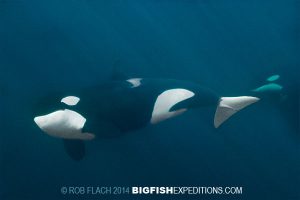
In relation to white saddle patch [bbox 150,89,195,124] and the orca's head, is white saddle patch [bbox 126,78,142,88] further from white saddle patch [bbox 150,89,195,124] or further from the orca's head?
the orca's head

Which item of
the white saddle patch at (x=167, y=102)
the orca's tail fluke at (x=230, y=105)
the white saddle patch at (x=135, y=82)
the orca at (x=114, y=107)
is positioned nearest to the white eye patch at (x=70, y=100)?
the orca at (x=114, y=107)

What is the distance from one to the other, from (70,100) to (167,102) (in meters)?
1.81

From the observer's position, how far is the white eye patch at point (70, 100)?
19.6 feet

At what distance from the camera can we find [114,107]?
6148 mm

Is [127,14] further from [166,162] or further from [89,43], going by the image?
[166,162]

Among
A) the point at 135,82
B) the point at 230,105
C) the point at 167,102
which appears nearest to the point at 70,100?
the point at 135,82

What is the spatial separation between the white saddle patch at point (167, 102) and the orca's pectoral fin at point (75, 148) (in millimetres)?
1539

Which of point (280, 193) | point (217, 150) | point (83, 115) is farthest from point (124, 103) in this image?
point (280, 193)

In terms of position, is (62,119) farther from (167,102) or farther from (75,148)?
(167,102)

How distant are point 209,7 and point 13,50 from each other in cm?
592

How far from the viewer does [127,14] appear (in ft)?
35.7

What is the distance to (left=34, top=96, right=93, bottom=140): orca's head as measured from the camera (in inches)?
231

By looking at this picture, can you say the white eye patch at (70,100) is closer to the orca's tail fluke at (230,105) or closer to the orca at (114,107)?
the orca at (114,107)

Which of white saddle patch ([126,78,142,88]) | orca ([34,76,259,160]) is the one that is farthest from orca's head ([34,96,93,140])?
white saddle patch ([126,78,142,88])
